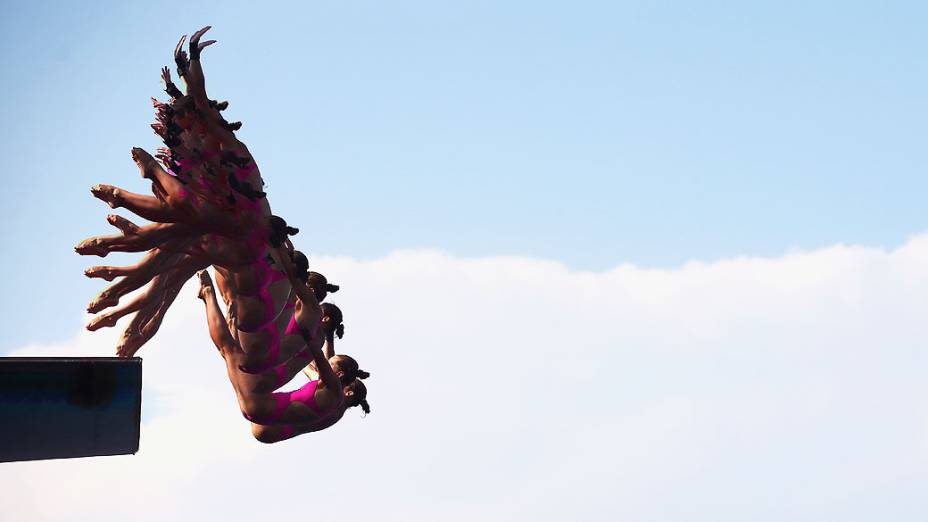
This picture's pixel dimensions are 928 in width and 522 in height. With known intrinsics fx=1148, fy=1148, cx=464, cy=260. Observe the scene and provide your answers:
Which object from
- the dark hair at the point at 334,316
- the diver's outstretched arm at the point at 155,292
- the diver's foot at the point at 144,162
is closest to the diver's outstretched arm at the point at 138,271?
the diver's outstretched arm at the point at 155,292

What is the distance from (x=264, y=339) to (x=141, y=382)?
3.04 m

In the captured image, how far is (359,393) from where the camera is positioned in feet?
40.0

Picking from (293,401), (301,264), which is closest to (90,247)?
(301,264)

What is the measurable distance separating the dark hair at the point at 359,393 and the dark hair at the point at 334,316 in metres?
0.56

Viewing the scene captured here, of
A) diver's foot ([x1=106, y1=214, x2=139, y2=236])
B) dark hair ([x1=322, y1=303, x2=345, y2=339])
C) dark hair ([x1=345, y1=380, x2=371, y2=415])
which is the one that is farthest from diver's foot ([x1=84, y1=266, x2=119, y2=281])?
dark hair ([x1=345, y1=380, x2=371, y2=415])

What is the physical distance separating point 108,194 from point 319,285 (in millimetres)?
2412

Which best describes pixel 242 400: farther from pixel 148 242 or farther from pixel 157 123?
pixel 157 123

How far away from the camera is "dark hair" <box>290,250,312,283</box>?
37.6 feet

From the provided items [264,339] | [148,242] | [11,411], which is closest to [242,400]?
[264,339]

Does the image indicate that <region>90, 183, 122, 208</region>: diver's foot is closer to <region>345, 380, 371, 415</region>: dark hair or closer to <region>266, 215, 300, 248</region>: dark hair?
<region>266, 215, 300, 248</region>: dark hair

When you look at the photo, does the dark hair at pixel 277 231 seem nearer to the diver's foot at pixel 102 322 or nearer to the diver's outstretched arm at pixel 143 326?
the diver's outstretched arm at pixel 143 326

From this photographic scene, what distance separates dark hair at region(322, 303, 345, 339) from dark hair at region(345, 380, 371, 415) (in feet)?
1.85

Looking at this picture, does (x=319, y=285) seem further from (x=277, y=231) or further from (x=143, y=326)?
(x=143, y=326)

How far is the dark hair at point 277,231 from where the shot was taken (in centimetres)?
1122
